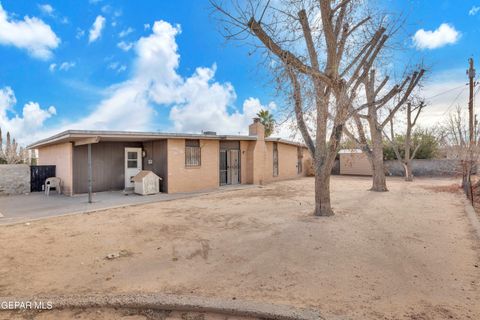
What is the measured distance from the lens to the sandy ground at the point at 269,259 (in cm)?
295

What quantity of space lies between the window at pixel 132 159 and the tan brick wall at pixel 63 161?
2.46m

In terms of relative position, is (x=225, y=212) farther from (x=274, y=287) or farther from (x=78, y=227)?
(x=274, y=287)

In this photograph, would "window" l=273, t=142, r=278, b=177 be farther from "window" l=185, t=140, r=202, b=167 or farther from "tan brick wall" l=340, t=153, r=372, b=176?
"tan brick wall" l=340, t=153, r=372, b=176

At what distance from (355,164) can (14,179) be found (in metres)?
23.8

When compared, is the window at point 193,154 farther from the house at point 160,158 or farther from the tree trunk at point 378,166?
the tree trunk at point 378,166

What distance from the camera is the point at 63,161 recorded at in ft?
39.4

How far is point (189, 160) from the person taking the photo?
40.4 feet

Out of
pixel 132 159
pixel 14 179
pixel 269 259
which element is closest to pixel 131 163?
pixel 132 159

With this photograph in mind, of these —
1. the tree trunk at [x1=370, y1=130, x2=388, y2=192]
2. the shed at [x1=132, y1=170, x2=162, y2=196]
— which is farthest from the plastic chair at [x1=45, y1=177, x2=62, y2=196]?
the tree trunk at [x1=370, y1=130, x2=388, y2=192]

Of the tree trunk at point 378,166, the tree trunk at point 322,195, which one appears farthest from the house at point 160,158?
the tree trunk at point 322,195

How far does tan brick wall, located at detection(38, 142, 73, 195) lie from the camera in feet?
36.8

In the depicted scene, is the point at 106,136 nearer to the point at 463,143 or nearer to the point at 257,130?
the point at 257,130

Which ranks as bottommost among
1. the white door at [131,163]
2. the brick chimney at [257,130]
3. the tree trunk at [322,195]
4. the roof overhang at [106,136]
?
the tree trunk at [322,195]

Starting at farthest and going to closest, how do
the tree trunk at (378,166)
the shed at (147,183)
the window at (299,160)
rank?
the window at (299,160), the tree trunk at (378,166), the shed at (147,183)
